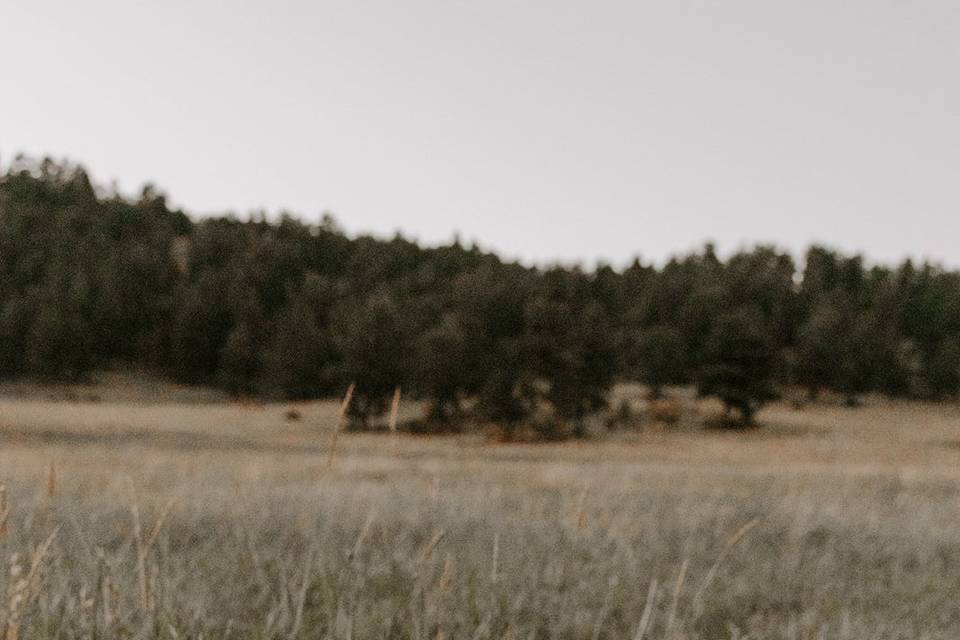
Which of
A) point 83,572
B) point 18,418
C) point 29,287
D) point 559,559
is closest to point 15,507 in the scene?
point 83,572

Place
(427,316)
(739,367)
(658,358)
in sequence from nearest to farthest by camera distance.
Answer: (739,367) < (427,316) < (658,358)

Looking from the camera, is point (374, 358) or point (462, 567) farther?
point (374, 358)

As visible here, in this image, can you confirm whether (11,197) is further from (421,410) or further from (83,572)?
(83,572)

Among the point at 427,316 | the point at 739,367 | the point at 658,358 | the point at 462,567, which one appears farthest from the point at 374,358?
the point at 462,567

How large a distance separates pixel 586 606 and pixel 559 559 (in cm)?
55

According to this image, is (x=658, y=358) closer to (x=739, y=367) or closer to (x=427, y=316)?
(x=739, y=367)

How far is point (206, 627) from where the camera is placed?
2182mm

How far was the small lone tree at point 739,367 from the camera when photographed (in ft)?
186

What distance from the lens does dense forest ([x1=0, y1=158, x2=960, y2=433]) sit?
5700 cm

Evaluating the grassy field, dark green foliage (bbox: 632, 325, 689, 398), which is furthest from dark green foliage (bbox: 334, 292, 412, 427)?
the grassy field

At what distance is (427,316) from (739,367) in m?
23.9

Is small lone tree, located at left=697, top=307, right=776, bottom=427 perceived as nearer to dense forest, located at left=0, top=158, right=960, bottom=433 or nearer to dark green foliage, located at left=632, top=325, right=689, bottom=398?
dense forest, located at left=0, top=158, right=960, bottom=433

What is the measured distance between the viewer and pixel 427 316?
67.5 m

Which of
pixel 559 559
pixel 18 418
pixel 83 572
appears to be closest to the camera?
pixel 83 572
